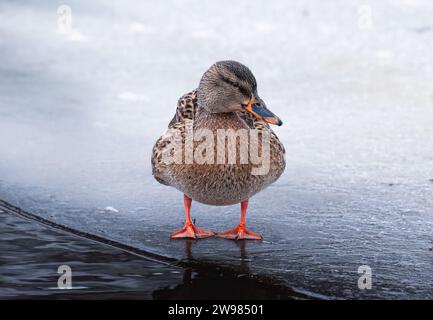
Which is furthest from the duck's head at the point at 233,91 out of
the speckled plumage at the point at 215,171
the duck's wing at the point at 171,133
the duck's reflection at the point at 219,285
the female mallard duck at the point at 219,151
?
the duck's reflection at the point at 219,285

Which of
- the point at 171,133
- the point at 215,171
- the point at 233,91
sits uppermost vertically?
the point at 233,91

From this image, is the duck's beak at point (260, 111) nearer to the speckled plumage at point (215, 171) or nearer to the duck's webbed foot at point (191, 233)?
the speckled plumage at point (215, 171)

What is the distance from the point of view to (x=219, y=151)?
4.41 m

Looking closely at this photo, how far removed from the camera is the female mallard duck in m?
4.41

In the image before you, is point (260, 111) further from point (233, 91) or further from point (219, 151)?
point (219, 151)

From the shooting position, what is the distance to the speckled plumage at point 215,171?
440 centimetres

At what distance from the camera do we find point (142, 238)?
14.6 feet

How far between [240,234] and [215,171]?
1.81 ft
